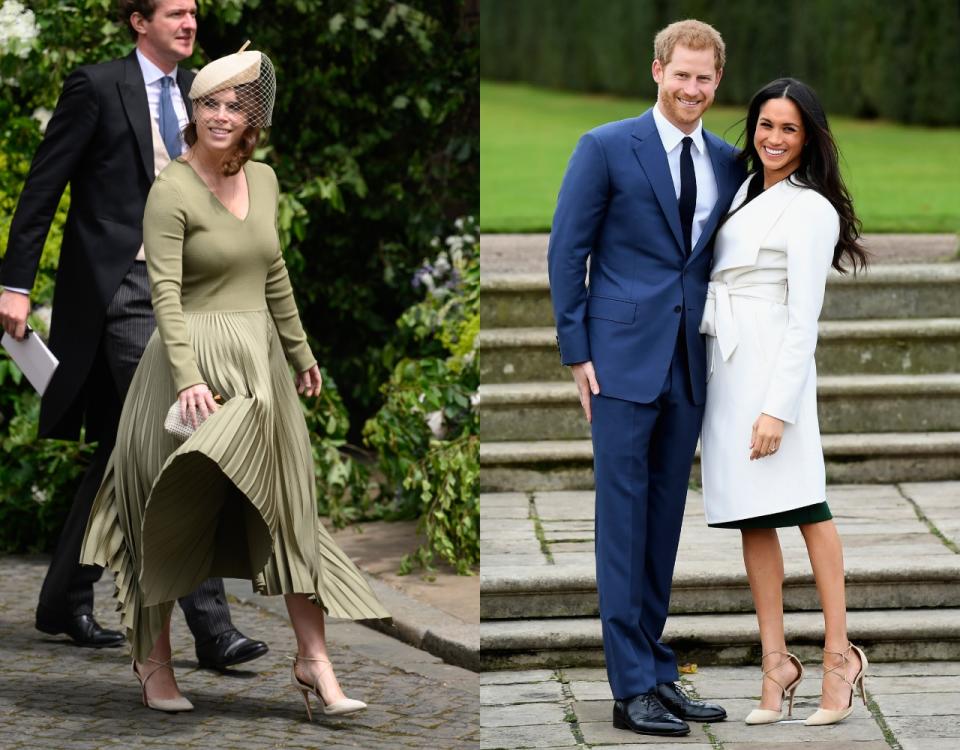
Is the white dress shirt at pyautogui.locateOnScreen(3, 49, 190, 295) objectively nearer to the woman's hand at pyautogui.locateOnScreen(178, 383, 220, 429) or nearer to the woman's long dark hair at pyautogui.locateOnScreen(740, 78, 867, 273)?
the woman's hand at pyautogui.locateOnScreen(178, 383, 220, 429)

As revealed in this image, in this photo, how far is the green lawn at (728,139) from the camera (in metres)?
9.83

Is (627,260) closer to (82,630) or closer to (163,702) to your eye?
(163,702)

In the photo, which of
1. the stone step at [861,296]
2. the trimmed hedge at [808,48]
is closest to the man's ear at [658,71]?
the stone step at [861,296]

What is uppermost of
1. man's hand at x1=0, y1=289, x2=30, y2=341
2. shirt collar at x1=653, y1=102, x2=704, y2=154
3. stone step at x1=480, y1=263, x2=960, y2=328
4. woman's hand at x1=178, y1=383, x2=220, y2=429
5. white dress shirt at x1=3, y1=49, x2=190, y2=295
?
white dress shirt at x1=3, y1=49, x2=190, y2=295

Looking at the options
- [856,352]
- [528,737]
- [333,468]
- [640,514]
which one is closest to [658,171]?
[640,514]

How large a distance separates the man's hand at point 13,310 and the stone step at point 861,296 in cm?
266

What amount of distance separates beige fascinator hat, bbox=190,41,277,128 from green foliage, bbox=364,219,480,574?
2.01 meters

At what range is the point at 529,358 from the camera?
23.6ft

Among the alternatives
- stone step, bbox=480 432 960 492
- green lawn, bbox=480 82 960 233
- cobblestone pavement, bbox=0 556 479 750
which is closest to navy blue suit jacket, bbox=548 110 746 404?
cobblestone pavement, bbox=0 556 479 750

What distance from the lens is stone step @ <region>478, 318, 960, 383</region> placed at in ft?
23.4

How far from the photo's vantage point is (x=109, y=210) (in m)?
5.07

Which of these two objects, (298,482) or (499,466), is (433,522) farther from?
(298,482)

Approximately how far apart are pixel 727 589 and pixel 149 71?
7.87 feet

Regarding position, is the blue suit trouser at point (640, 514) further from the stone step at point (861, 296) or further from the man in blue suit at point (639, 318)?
the stone step at point (861, 296)
